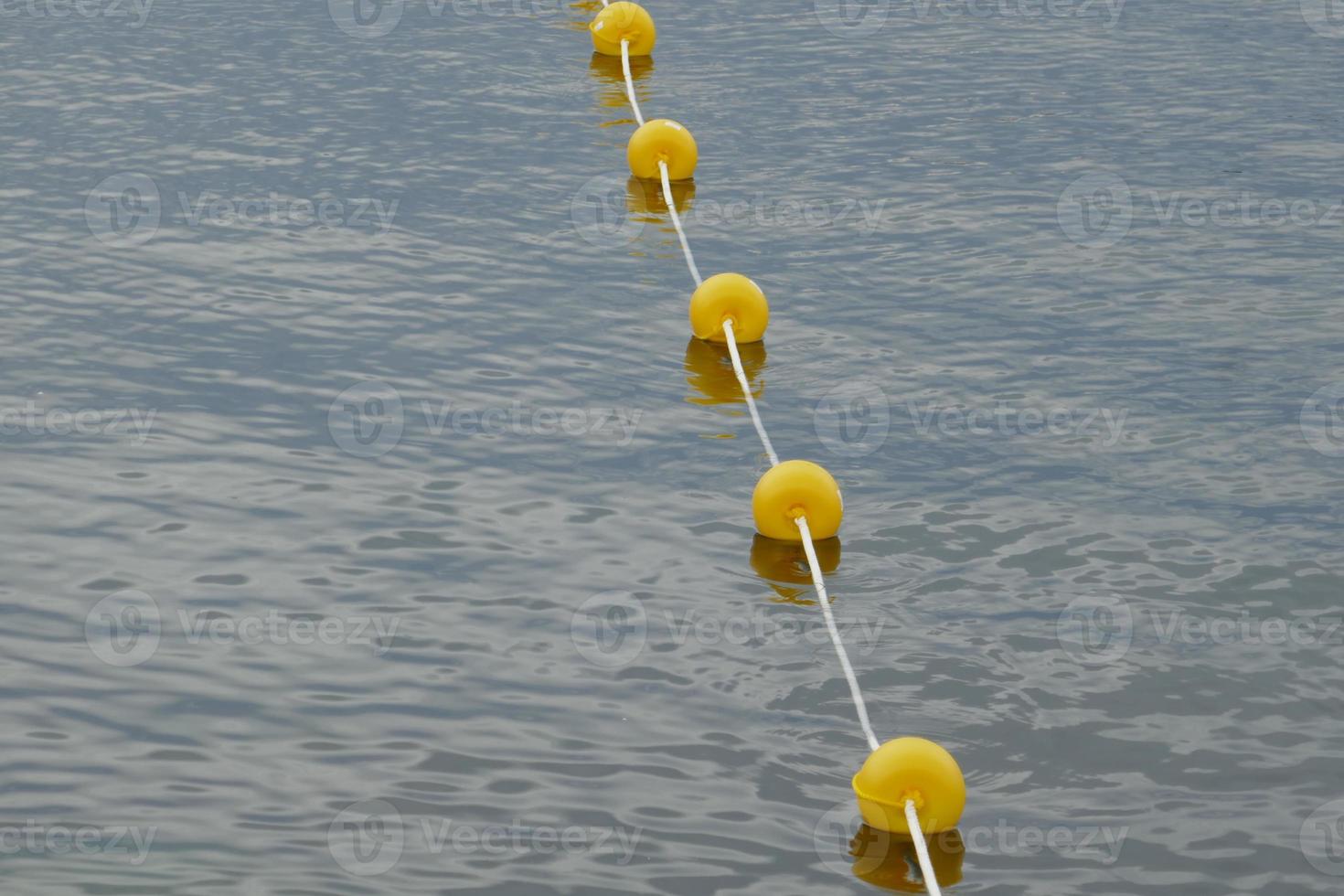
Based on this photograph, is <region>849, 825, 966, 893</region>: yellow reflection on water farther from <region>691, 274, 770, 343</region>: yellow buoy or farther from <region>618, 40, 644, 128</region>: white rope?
<region>618, 40, 644, 128</region>: white rope

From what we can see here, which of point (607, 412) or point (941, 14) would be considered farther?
point (941, 14)

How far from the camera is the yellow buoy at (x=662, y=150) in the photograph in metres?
15.1

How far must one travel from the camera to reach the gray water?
7238 mm

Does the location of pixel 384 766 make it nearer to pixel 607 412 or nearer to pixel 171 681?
pixel 171 681

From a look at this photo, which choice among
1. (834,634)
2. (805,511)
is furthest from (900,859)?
(805,511)

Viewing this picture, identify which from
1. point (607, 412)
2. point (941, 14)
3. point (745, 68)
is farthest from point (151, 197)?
point (941, 14)

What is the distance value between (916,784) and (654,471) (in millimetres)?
3847

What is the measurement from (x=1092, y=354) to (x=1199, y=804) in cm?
505

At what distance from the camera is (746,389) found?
36.4 ft

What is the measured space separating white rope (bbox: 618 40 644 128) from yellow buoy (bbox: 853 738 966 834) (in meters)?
10.6

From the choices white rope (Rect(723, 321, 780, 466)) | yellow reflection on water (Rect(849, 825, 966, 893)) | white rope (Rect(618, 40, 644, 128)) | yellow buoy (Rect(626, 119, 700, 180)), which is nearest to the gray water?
yellow reflection on water (Rect(849, 825, 966, 893))

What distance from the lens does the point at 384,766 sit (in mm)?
7535

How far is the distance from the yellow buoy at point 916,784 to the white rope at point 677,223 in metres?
6.56

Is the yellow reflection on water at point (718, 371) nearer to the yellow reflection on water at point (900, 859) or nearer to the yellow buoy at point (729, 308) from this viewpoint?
the yellow buoy at point (729, 308)
